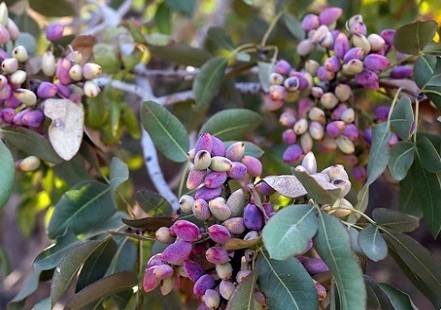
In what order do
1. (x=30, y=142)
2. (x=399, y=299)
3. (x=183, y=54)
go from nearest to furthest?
(x=399, y=299)
(x=30, y=142)
(x=183, y=54)

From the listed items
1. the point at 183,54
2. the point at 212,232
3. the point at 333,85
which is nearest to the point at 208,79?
the point at 183,54

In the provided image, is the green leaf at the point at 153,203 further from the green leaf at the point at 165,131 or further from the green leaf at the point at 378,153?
the green leaf at the point at 378,153

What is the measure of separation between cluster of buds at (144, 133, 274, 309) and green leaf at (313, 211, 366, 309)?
0.08m

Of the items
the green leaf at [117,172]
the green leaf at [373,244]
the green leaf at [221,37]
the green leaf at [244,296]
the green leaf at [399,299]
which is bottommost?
the green leaf at [117,172]

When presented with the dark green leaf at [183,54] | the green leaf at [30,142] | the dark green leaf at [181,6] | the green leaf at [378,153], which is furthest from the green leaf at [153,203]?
the dark green leaf at [181,6]

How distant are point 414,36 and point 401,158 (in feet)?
0.67

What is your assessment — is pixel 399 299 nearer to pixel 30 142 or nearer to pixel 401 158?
pixel 401 158

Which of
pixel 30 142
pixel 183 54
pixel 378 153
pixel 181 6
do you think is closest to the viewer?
pixel 378 153

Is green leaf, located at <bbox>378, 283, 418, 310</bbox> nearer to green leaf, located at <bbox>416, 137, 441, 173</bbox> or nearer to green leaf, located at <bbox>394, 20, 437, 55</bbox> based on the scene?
green leaf, located at <bbox>416, 137, 441, 173</bbox>

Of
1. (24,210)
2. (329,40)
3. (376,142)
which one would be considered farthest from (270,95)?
(24,210)

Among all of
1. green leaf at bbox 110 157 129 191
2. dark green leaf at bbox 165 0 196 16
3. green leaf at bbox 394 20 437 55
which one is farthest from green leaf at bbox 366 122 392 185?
dark green leaf at bbox 165 0 196 16

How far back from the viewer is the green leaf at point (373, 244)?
0.81m

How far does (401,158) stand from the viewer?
39.2 inches

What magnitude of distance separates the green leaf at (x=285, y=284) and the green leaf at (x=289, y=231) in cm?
7
